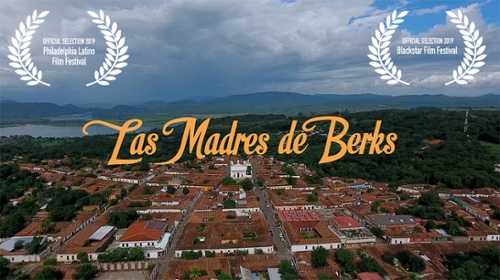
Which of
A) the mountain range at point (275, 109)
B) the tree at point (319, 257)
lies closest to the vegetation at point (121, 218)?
the tree at point (319, 257)

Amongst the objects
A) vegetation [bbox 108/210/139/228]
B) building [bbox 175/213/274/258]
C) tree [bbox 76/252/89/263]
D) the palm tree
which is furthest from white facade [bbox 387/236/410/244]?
tree [bbox 76/252/89/263]

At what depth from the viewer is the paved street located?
10.4 m

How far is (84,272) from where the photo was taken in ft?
28.4

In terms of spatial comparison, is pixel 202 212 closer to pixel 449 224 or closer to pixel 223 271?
pixel 223 271

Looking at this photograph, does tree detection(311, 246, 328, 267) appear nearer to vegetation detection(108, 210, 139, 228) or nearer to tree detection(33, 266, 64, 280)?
tree detection(33, 266, 64, 280)

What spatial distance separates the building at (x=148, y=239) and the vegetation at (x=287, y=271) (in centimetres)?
409

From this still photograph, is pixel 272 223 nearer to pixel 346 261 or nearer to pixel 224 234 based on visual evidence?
pixel 224 234

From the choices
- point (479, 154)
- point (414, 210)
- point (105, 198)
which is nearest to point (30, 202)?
point (105, 198)

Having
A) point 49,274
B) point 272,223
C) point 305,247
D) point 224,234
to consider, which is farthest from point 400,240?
point 49,274

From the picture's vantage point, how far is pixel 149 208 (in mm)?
14219

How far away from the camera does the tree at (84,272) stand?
8586 millimetres

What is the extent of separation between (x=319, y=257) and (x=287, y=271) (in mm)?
1264

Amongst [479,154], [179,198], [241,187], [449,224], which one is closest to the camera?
[449,224]

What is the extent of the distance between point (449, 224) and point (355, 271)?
5281mm
